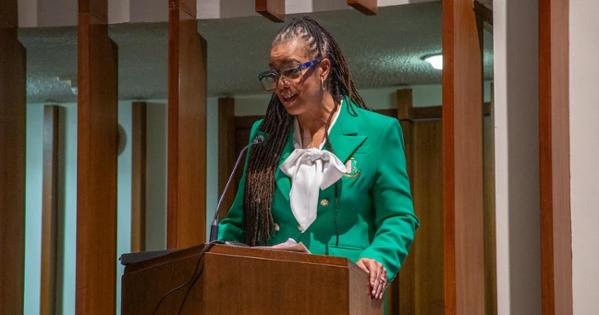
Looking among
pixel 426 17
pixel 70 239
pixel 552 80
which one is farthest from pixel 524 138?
pixel 70 239

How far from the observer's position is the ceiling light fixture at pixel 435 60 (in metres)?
5.04

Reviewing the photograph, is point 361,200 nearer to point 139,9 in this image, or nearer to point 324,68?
point 324,68

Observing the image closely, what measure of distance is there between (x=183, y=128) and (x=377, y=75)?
1.95 metres

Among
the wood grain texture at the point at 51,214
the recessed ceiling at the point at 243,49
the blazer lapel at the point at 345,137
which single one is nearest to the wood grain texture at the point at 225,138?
the recessed ceiling at the point at 243,49

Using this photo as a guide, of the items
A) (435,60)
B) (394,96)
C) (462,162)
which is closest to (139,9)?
(462,162)

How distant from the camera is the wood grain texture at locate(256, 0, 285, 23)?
3703 millimetres

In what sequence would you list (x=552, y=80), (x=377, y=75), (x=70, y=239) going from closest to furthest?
(x=552, y=80) → (x=377, y=75) → (x=70, y=239)

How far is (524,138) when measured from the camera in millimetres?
3479

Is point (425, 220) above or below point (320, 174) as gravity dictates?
below

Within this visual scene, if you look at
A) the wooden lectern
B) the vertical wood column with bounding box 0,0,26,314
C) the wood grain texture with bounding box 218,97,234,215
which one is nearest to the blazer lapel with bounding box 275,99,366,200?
the wooden lectern

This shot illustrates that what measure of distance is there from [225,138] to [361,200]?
4114 mm

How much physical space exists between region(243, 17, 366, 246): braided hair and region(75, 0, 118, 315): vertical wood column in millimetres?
1614

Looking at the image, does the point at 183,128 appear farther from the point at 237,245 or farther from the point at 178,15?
the point at 237,245

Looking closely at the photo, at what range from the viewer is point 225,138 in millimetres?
6438
